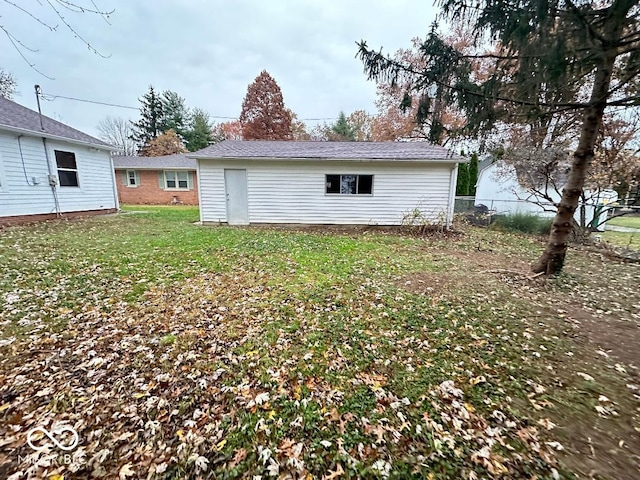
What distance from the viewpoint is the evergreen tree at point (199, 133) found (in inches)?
1219

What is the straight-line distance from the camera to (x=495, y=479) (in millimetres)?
1691

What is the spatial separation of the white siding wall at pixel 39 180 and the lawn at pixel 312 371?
209 inches

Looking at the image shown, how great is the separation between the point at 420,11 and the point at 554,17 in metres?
1.66

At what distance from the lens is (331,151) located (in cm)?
1109

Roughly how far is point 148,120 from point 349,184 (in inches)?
1290

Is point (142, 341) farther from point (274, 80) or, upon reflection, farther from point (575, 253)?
point (274, 80)

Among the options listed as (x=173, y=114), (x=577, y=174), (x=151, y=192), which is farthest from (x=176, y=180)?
(x=577, y=174)

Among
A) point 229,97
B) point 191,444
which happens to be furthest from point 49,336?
point 229,97

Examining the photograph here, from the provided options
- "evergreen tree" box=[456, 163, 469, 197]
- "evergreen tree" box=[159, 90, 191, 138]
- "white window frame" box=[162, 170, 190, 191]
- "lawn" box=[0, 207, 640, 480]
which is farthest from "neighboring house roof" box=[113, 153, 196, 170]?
"evergreen tree" box=[456, 163, 469, 197]

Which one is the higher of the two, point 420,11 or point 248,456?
point 420,11

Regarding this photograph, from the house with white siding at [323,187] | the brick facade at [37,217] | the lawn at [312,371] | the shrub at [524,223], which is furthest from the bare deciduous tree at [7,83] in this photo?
the shrub at [524,223]

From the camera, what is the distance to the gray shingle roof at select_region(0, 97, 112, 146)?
9003mm

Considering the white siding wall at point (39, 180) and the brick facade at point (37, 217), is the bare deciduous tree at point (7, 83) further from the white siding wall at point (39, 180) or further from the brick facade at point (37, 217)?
the brick facade at point (37, 217)

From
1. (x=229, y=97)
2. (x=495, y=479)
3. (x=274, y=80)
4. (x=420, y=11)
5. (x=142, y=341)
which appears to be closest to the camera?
(x=495, y=479)
